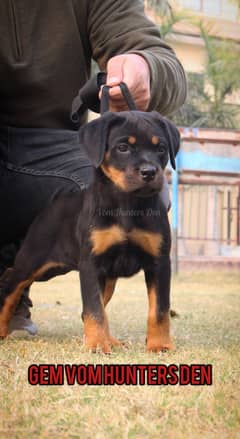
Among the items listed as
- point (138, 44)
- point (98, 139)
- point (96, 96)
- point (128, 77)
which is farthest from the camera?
point (138, 44)

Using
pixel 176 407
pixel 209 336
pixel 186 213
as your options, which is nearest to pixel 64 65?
pixel 209 336

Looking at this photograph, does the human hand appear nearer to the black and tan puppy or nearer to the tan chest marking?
the black and tan puppy

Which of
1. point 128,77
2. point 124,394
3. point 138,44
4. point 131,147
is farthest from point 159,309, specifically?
point 138,44

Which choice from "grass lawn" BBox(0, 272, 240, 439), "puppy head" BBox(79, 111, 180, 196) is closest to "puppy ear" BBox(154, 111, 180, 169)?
"puppy head" BBox(79, 111, 180, 196)

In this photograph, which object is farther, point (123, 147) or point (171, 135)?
point (171, 135)

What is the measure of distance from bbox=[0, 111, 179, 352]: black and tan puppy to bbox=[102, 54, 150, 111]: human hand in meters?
0.17

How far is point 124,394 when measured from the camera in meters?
1.27

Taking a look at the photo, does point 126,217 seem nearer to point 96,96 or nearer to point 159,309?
point 159,309

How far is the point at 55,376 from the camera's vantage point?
1.44 metres

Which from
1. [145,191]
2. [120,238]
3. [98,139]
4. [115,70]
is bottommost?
[120,238]

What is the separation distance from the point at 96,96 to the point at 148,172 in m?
0.55

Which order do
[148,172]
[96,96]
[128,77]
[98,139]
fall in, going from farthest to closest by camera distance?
[96,96] < [128,77] < [98,139] < [148,172]

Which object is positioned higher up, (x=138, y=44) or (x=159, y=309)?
(x=138, y=44)

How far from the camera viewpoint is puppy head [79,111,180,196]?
5.70ft
